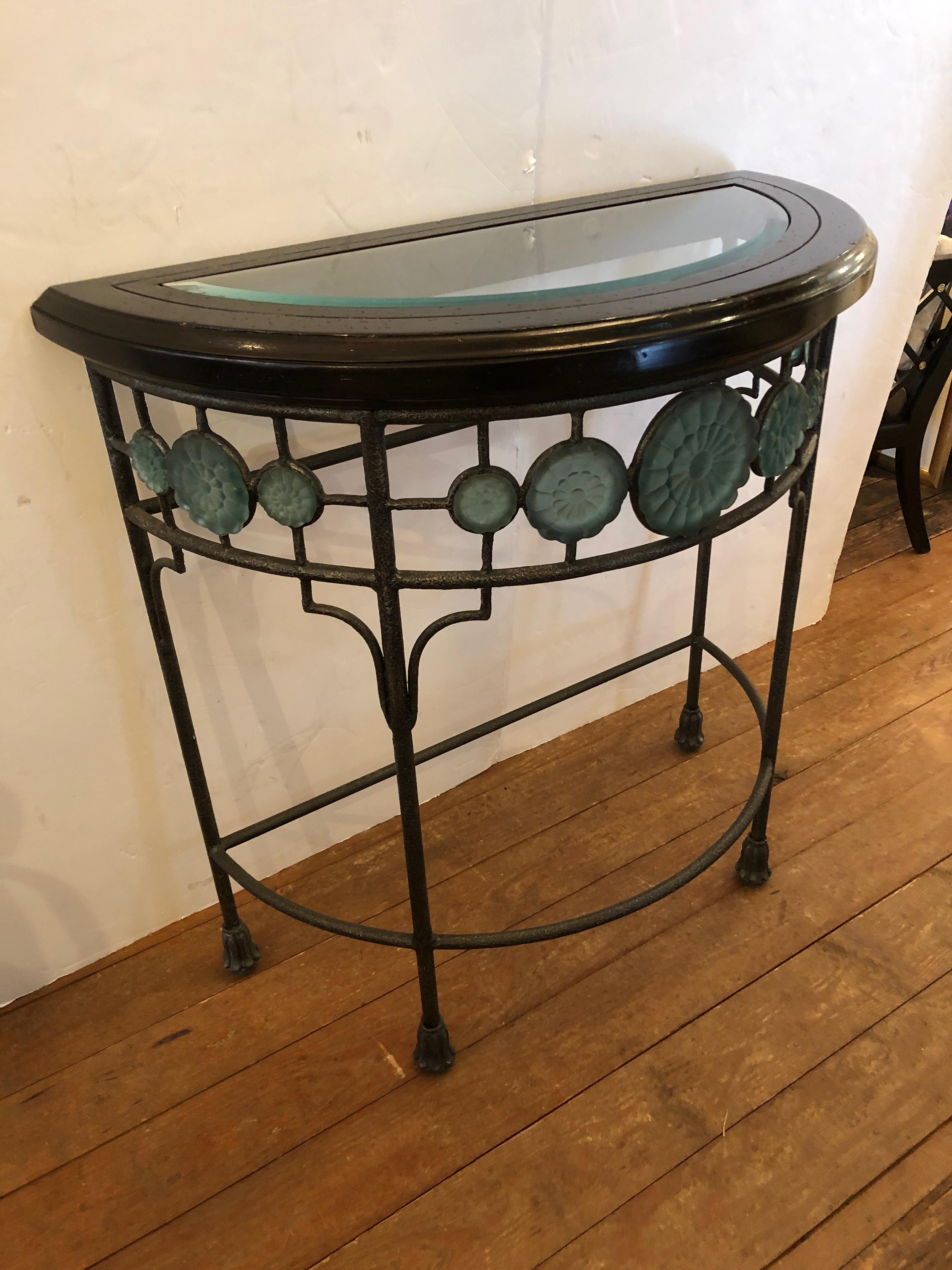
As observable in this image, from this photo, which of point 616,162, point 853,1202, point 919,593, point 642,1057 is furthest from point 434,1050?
point 919,593

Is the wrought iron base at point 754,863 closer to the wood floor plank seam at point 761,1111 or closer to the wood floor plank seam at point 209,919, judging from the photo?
the wood floor plank seam at point 761,1111

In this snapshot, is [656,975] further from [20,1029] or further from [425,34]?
[425,34]

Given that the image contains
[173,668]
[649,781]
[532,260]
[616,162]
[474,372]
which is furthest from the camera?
[649,781]

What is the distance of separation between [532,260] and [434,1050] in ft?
3.26

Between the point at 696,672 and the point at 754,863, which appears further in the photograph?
the point at 696,672

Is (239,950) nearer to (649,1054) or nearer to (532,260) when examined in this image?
(649,1054)

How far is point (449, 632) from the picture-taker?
162 cm

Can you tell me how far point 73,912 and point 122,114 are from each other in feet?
3.48

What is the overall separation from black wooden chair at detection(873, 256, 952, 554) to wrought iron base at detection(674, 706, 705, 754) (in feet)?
2.81

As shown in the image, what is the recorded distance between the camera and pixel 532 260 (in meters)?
1.09

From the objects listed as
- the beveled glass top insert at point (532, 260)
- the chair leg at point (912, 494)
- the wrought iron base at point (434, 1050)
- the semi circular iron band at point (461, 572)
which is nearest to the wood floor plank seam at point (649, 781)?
the wrought iron base at point (434, 1050)

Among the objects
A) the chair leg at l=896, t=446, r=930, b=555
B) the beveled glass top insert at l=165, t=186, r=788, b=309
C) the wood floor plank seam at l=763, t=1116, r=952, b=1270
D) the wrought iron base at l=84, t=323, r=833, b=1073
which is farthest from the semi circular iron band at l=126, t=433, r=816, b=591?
the chair leg at l=896, t=446, r=930, b=555

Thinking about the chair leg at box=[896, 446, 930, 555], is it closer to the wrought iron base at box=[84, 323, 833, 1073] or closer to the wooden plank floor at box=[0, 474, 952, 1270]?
the wooden plank floor at box=[0, 474, 952, 1270]

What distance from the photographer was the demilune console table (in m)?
0.84
